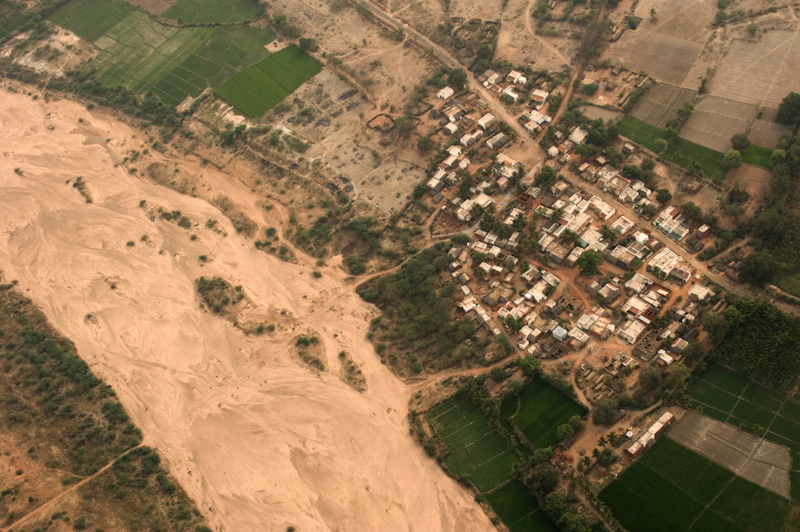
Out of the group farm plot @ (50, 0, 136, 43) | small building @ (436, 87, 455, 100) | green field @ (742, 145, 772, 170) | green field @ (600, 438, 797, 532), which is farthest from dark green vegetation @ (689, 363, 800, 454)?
farm plot @ (50, 0, 136, 43)

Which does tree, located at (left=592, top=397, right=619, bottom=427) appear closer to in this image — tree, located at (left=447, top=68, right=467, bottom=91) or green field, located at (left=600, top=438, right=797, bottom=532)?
green field, located at (left=600, top=438, right=797, bottom=532)

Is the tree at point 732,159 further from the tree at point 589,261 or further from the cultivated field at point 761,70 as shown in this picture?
the tree at point 589,261

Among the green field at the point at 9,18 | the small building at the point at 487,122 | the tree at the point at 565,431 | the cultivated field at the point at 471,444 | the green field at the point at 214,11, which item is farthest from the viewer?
the green field at the point at 9,18

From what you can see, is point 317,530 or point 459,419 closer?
point 317,530

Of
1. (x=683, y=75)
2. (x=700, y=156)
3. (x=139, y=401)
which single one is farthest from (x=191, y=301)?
(x=683, y=75)

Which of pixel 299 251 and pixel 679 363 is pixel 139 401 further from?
pixel 679 363

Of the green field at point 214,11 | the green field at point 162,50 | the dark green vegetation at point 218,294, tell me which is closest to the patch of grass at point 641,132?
the dark green vegetation at point 218,294
